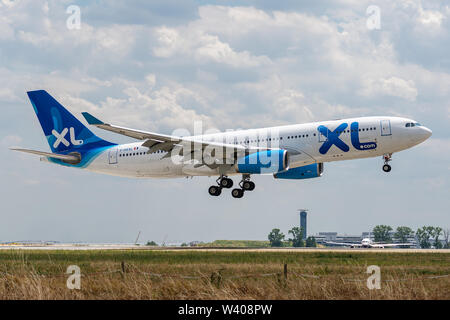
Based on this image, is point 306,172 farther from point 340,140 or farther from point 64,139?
point 64,139

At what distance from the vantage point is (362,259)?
33719mm

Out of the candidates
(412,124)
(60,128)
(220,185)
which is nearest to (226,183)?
(220,185)

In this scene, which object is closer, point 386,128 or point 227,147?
point 386,128

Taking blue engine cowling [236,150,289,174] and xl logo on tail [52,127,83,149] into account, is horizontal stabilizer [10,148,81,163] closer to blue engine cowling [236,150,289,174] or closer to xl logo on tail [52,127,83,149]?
xl logo on tail [52,127,83,149]

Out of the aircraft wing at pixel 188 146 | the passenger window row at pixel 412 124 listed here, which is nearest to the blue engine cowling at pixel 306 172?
the aircraft wing at pixel 188 146

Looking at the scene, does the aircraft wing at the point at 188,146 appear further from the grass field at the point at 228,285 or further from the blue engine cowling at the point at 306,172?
the grass field at the point at 228,285

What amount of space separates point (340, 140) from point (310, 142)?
235 centimetres

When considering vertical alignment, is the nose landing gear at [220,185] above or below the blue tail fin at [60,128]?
below

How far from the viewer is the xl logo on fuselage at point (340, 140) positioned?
43469 millimetres

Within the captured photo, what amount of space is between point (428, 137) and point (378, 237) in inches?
5073

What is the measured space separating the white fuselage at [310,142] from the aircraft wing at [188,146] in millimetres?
920

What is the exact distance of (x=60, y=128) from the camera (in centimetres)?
5547

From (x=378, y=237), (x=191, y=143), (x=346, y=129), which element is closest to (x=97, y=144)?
(x=191, y=143)
